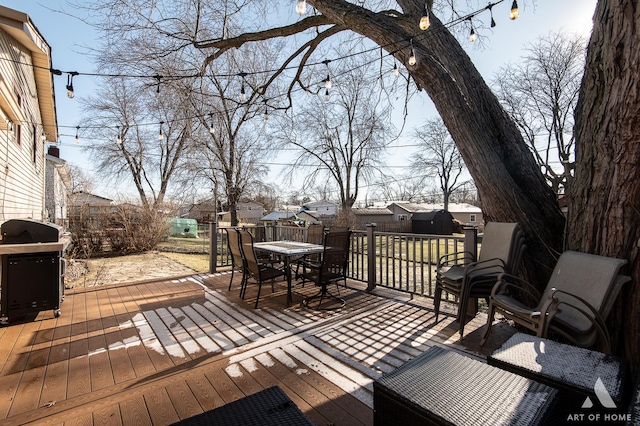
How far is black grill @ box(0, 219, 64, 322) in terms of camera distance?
11.1 ft

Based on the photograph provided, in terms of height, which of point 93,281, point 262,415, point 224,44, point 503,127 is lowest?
point 93,281

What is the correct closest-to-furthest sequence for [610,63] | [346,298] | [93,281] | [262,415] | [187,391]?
[262,415] < [187,391] < [610,63] < [346,298] < [93,281]

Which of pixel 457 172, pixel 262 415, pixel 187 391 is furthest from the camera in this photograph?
pixel 457 172

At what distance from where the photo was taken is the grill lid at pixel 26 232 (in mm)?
3598

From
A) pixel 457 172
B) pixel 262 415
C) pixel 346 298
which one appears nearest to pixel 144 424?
pixel 262 415

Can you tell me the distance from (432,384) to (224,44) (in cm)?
586

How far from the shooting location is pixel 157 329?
11.1ft

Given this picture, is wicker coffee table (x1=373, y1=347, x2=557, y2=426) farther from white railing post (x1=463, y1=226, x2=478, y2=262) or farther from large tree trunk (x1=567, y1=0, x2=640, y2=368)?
white railing post (x1=463, y1=226, x2=478, y2=262)

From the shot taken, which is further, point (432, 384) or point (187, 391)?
point (187, 391)

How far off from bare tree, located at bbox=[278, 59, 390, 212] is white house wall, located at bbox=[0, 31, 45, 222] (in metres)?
11.5

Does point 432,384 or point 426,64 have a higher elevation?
point 426,64

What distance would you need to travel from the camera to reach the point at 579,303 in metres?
2.46

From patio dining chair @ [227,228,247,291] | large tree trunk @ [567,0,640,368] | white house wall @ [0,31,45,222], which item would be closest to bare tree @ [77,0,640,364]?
large tree trunk @ [567,0,640,368]

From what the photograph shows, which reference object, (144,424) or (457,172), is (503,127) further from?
(457,172)
